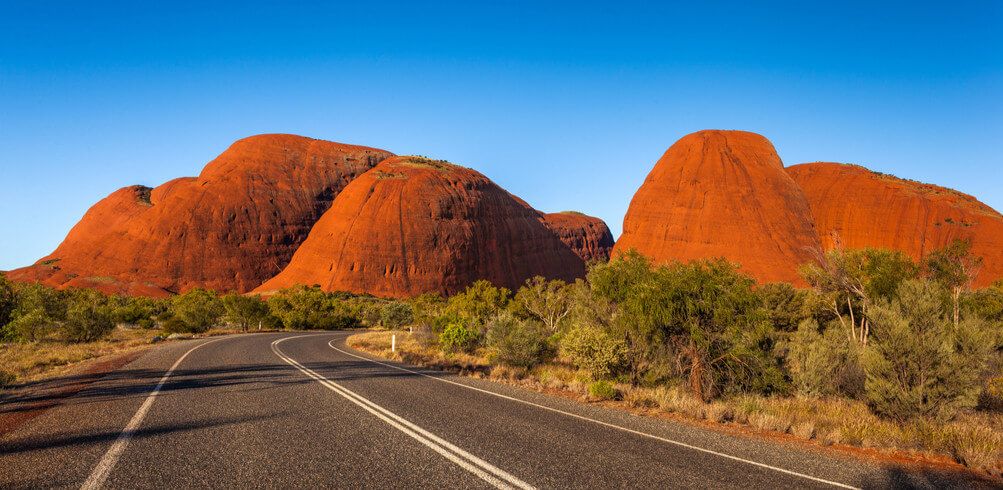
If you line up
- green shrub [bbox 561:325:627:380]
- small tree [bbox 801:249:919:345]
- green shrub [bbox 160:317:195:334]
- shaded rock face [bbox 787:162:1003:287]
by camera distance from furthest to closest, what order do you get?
shaded rock face [bbox 787:162:1003:287] < green shrub [bbox 160:317:195:334] < small tree [bbox 801:249:919:345] < green shrub [bbox 561:325:627:380]

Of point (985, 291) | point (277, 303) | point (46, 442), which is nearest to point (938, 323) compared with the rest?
point (46, 442)

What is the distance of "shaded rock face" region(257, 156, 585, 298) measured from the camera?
88.1 metres

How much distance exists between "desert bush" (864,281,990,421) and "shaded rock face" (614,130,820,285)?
57059 millimetres

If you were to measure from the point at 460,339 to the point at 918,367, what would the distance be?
1601 cm

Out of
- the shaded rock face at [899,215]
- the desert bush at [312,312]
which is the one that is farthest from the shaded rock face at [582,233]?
the desert bush at [312,312]

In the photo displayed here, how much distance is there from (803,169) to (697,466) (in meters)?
94.0

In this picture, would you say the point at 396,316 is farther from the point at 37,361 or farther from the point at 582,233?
the point at 582,233

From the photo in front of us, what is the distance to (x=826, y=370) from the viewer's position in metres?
14.2

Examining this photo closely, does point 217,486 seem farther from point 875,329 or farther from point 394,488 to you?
point 875,329

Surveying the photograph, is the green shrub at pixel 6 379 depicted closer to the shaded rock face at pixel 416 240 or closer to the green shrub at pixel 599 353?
the green shrub at pixel 599 353

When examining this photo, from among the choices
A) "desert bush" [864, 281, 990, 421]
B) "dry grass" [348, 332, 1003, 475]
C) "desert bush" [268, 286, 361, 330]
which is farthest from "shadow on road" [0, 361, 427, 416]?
"desert bush" [268, 286, 361, 330]

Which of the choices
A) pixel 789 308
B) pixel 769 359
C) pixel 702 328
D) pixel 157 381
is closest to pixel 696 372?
pixel 702 328

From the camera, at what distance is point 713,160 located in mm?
76562

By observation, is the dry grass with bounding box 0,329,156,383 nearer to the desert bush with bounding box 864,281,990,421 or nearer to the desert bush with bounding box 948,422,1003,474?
the desert bush with bounding box 948,422,1003,474
